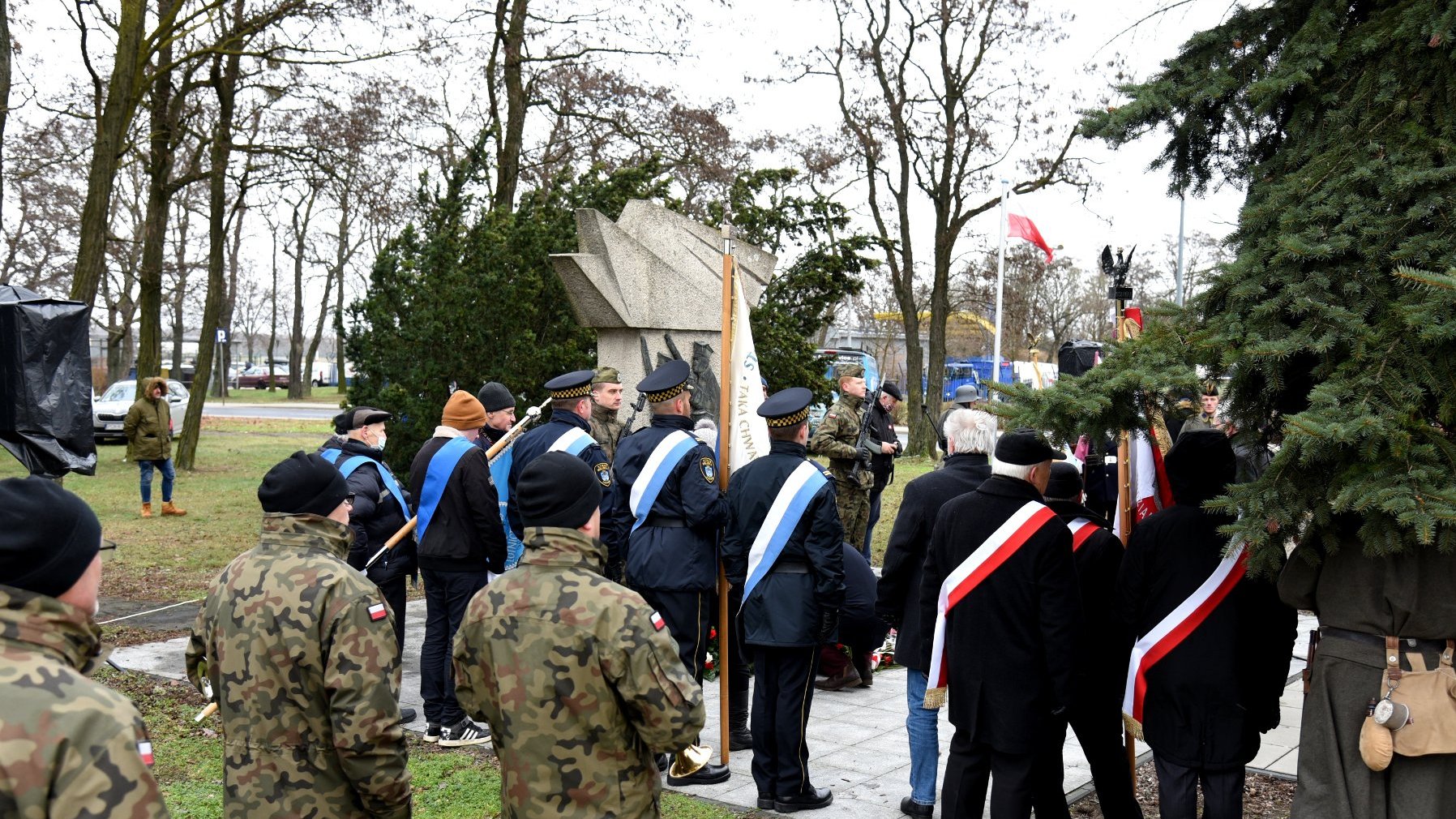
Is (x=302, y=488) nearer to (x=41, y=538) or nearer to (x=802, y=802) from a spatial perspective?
(x=41, y=538)

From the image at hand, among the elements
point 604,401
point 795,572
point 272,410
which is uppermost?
point 604,401

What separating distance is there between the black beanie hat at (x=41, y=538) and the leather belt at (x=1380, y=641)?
3.87 meters

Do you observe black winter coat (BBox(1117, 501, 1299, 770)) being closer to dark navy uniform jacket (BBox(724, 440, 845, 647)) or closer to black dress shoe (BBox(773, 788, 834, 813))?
dark navy uniform jacket (BBox(724, 440, 845, 647))

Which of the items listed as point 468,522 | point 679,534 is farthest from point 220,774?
point 679,534

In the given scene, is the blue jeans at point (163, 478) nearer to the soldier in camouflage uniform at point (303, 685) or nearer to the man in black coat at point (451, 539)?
the man in black coat at point (451, 539)

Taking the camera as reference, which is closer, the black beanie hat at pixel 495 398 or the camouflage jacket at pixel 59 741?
the camouflage jacket at pixel 59 741

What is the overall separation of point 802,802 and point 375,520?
334 cm

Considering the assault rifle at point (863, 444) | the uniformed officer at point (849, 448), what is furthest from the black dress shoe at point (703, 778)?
the assault rifle at point (863, 444)

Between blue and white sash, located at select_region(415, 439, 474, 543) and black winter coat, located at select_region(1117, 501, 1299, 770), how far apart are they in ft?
12.7

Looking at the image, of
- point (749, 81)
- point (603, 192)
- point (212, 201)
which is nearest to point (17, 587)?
point (603, 192)

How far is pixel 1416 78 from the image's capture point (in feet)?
13.1

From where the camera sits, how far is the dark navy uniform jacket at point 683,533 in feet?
19.6

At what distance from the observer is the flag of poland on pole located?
6.51m

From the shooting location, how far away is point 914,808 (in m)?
5.42
